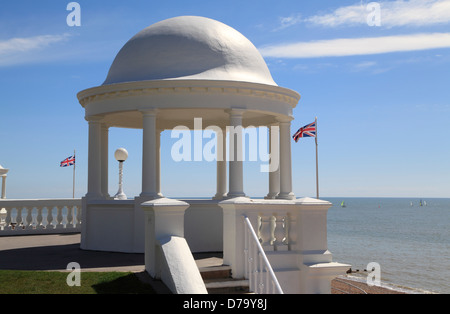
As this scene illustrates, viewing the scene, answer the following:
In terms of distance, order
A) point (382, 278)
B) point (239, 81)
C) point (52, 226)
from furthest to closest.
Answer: point (382, 278) → point (52, 226) → point (239, 81)

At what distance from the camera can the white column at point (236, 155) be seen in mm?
15156

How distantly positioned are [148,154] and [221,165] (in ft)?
18.9

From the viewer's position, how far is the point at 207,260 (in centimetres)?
1318

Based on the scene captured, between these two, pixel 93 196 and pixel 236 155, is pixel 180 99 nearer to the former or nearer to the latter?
pixel 236 155

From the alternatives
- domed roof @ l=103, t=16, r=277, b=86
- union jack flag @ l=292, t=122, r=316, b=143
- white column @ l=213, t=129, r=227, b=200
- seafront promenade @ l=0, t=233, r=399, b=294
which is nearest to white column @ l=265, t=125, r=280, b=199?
white column @ l=213, t=129, r=227, b=200

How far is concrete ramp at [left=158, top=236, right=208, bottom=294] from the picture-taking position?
860cm

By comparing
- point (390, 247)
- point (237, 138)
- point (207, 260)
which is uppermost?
point (237, 138)

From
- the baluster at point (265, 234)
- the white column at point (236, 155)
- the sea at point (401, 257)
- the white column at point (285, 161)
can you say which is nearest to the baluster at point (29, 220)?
the white column at point (236, 155)

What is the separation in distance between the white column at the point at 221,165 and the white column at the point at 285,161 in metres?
3.51

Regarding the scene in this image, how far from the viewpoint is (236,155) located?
49.9 ft

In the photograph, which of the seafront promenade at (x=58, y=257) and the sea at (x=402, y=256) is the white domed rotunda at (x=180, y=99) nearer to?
the seafront promenade at (x=58, y=257)
